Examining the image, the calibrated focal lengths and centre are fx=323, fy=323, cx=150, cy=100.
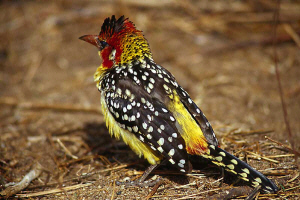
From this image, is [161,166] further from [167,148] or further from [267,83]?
[267,83]

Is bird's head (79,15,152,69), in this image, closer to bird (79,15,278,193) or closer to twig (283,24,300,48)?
bird (79,15,278,193)

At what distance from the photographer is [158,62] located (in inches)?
292

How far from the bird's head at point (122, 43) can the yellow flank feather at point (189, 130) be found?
2.53 ft

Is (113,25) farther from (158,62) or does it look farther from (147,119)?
(158,62)

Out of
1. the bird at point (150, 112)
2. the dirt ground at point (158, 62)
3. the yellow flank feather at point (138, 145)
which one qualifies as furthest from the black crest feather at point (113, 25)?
the dirt ground at point (158, 62)

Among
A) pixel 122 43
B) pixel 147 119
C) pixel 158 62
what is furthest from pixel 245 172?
pixel 158 62

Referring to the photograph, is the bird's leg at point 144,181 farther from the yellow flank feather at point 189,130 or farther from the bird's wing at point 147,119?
the yellow flank feather at point 189,130

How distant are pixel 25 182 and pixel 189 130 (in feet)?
6.81

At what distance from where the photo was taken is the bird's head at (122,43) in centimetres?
390

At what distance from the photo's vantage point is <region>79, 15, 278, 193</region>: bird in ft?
11.0

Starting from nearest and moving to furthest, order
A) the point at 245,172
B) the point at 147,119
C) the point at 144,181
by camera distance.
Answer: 1. the point at 245,172
2. the point at 147,119
3. the point at 144,181

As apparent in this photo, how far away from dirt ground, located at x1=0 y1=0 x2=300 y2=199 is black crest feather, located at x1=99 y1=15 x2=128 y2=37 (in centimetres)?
166

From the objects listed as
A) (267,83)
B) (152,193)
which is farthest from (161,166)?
(267,83)

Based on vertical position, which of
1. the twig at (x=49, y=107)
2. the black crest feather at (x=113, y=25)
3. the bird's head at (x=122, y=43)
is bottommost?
the twig at (x=49, y=107)
